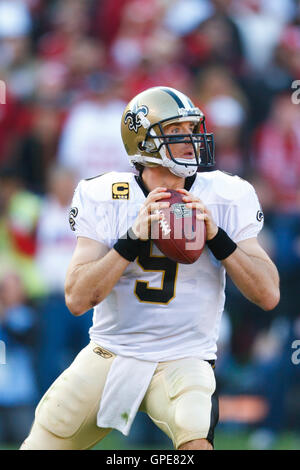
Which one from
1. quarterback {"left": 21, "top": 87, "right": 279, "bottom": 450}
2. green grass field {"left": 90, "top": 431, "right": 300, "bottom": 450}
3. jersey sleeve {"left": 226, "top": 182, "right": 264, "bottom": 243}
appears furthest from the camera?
green grass field {"left": 90, "top": 431, "right": 300, "bottom": 450}

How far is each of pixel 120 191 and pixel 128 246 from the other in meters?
0.35

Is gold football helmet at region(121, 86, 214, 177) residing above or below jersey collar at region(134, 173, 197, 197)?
above

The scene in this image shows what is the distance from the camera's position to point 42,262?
6.75 metres

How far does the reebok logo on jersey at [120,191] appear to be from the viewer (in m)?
3.92

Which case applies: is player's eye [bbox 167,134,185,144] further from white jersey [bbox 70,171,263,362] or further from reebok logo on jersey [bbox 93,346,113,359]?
reebok logo on jersey [bbox 93,346,113,359]

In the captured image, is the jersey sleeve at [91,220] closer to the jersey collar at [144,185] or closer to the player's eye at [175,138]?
the jersey collar at [144,185]

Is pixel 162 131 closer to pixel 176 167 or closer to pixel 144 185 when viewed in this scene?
pixel 176 167

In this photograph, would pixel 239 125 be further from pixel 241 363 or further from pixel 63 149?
pixel 241 363

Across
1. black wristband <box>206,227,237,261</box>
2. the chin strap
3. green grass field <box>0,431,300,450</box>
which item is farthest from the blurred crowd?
black wristband <box>206,227,237,261</box>

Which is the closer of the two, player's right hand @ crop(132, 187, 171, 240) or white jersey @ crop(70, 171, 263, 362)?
player's right hand @ crop(132, 187, 171, 240)

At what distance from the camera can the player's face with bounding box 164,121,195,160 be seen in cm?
384

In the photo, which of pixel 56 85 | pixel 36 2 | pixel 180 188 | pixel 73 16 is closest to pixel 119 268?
pixel 180 188

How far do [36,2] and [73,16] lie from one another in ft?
2.06

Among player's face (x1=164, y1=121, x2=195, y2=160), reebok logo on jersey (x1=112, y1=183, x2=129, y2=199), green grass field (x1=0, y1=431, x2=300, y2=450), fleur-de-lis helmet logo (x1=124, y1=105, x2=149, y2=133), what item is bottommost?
green grass field (x1=0, y1=431, x2=300, y2=450)
